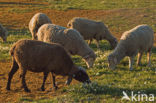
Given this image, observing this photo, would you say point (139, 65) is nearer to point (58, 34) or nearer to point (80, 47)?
point (80, 47)

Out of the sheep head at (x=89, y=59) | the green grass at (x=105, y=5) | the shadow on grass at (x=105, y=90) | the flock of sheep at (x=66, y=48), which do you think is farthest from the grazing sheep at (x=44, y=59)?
the green grass at (x=105, y=5)

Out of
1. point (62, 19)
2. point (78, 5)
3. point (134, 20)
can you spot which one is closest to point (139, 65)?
point (134, 20)

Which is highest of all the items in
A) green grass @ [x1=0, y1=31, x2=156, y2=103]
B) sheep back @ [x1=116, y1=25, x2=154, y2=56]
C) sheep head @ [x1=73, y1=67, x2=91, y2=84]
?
sheep back @ [x1=116, y1=25, x2=154, y2=56]

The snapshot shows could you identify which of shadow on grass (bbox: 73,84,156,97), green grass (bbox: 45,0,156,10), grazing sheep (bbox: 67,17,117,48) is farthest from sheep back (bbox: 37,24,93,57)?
green grass (bbox: 45,0,156,10)

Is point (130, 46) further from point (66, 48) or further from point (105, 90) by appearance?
point (105, 90)

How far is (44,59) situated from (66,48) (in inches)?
116

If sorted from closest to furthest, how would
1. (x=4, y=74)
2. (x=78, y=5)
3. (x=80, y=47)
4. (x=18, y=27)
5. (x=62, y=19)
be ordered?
(x=4, y=74) < (x=80, y=47) < (x=18, y=27) < (x=62, y=19) < (x=78, y=5)

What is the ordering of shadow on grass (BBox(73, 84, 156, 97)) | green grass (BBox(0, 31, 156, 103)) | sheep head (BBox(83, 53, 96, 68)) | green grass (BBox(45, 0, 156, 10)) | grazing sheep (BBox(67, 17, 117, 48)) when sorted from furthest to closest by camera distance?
green grass (BBox(45, 0, 156, 10)) < grazing sheep (BBox(67, 17, 117, 48)) < sheep head (BBox(83, 53, 96, 68)) < shadow on grass (BBox(73, 84, 156, 97)) < green grass (BBox(0, 31, 156, 103))

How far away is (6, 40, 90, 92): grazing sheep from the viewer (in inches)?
317

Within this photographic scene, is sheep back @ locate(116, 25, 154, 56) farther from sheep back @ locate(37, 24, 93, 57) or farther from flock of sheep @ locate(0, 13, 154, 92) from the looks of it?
sheep back @ locate(37, 24, 93, 57)

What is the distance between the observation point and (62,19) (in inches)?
969

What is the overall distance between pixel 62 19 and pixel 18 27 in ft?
16.2

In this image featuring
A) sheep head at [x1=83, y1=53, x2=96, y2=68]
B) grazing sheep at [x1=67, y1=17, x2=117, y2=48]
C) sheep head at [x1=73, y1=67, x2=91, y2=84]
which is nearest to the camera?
sheep head at [x1=73, y1=67, x2=91, y2=84]

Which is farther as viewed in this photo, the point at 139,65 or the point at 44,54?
the point at 139,65
